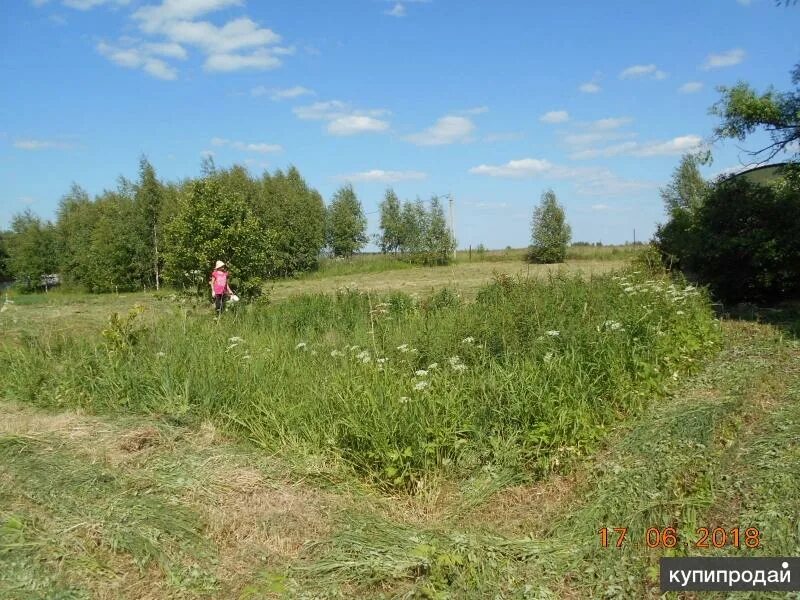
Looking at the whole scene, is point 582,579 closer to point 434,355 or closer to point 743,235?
point 434,355

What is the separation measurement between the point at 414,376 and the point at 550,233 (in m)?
34.4

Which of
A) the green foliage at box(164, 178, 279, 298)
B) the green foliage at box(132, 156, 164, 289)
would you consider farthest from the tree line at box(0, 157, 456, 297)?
the green foliage at box(164, 178, 279, 298)

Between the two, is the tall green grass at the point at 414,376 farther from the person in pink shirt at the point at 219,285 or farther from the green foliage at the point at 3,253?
the green foliage at the point at 3,253

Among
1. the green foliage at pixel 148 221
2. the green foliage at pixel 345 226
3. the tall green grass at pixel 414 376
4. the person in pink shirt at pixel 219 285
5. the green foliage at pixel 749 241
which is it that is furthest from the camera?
the green foliage at pixel 345 226

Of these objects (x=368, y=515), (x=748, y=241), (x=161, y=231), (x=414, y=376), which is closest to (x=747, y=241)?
(x=748, y=241)

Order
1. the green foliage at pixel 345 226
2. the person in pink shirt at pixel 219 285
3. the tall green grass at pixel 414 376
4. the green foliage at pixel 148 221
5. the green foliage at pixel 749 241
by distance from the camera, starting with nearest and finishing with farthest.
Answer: the tall green grass at pixel 414 376 < the green foliage at pixel 749 241 < the person in pink shirt at pixel 219 285 < the green foliage at pixel 148 221 < the green foliage at pixel 345 226

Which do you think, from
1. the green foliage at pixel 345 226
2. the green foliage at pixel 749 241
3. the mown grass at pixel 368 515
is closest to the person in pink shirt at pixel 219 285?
the mown grass at pixel 368 515

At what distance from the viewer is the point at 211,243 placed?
13.5 metres

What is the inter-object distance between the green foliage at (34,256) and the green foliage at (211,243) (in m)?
27.0

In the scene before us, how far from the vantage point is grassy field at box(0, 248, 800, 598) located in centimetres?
316

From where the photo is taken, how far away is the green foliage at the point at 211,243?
13.5 m

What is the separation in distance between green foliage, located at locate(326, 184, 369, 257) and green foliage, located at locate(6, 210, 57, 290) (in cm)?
1718

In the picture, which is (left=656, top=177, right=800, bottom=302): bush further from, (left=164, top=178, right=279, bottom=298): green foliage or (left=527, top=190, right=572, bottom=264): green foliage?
(left=527, top=190, right=572, bottom=264): green foliage

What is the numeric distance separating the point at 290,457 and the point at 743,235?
9.58 metres
